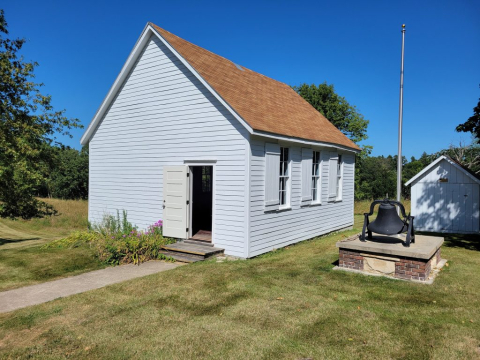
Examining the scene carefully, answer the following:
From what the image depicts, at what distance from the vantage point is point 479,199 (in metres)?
14.3

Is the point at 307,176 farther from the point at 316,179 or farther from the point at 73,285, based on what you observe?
the point at 73,285

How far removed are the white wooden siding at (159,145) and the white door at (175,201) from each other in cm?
43

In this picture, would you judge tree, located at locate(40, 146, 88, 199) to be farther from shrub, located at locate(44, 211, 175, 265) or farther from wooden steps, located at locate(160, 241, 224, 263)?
wooden steps, located at locate(160, 241, 224, 263)

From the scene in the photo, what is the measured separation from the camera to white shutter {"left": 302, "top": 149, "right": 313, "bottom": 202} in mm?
11906

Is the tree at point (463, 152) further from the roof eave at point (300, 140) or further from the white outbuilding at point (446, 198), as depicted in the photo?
the roof eave at point (300, 140)

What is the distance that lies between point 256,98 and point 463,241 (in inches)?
370

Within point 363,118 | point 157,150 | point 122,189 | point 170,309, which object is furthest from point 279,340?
point 363,118

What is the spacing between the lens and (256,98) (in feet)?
38.4

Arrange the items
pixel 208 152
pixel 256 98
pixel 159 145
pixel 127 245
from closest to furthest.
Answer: pixel 127 245 → pixel 208 152 → pixel 159 145 → pixel 256 98

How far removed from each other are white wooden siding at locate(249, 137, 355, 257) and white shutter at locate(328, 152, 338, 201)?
266 millimetres

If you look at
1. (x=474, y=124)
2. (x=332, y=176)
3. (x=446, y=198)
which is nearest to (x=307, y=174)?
(x=332, y=176)

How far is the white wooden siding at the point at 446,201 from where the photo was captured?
47.5 ft

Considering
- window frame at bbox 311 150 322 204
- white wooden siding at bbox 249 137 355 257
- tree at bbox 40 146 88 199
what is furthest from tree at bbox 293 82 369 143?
tree at bbox 40 146 88 199

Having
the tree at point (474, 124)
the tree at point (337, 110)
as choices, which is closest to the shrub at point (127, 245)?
the tree at point (474, 124)
